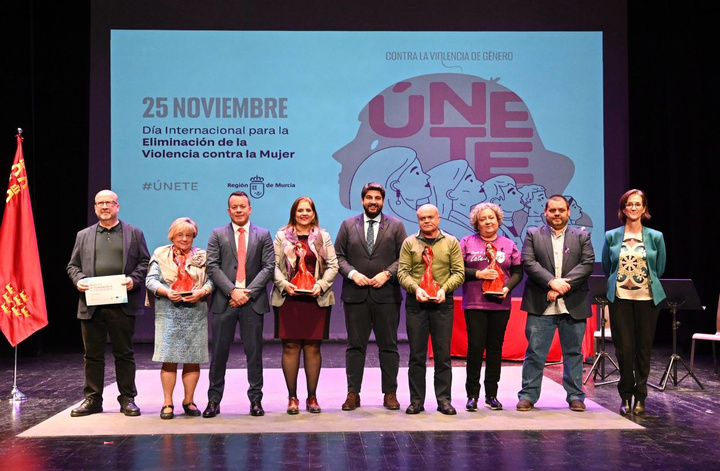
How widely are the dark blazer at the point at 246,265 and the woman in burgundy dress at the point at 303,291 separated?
0.08 metres

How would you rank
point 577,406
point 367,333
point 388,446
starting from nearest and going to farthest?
point 388,446 → point 577,406 → point 367,333

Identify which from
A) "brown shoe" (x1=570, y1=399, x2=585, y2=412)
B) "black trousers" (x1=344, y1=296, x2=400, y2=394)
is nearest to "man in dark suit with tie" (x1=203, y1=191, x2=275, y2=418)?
Answer: "black trousers" (x1=344, y1=296, x2=400, y2=394)

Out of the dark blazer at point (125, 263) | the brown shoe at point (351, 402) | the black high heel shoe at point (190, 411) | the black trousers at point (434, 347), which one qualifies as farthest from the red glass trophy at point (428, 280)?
the dark blazer at point (125, 263)

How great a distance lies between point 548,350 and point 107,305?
3.02m

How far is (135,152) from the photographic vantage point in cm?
848

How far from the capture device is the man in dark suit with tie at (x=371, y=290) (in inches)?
202

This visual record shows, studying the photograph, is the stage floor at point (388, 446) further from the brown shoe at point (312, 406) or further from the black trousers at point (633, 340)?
the black trousers at point (633, 340)

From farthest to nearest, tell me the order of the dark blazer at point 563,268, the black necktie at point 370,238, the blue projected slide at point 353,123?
the blue projected slide at point 353,123
the black necktie at point 370,238
the dark blazer at point 563,268

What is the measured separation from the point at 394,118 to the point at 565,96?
6.52 ft

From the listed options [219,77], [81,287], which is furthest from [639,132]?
[81,287]

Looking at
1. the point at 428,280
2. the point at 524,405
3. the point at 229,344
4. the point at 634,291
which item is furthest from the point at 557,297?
the point at 229,344

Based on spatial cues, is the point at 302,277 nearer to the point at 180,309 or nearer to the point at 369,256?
the point at 369,256

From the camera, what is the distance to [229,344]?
4965 millimetres

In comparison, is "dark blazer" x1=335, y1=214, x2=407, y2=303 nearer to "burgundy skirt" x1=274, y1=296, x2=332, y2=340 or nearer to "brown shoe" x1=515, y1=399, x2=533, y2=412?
"burgundy skirt" x1=274, y1=296, x2=332, y2=340
